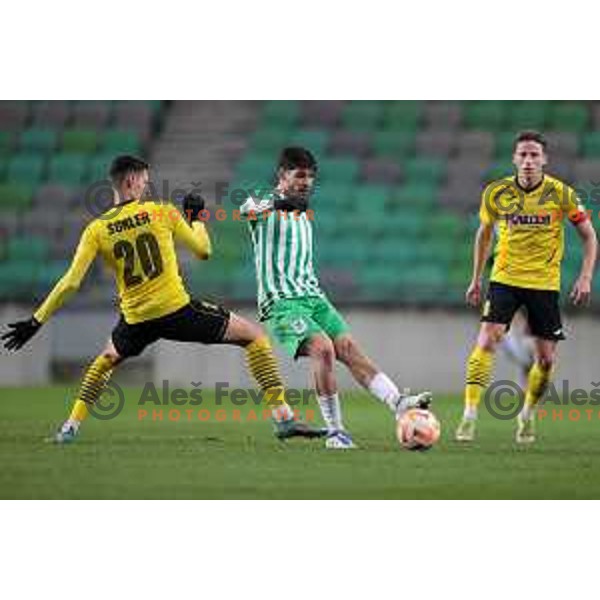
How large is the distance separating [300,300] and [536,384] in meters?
1.59

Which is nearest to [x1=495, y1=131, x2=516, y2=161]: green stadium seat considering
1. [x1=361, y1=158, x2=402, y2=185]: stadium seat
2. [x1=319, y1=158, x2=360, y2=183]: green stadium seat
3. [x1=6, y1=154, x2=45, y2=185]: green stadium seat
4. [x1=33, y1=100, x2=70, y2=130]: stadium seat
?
[x1=361, y1=158, x2=402, y2=185]: stadium seat

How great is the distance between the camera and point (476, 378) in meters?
8.88

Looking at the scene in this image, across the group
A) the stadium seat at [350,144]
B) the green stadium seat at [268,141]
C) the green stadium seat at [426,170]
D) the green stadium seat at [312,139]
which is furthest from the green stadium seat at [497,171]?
the green stadium seat at [268,141]

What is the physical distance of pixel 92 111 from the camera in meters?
18.0

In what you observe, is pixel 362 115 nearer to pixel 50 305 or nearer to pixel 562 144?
pixel 562 144

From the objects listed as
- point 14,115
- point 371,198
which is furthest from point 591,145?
point 14,115

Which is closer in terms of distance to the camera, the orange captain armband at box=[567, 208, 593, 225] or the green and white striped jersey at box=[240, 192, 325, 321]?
the green and white striped jersey at box=[240, 192, 325, 321]

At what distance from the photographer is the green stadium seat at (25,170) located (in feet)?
56.1

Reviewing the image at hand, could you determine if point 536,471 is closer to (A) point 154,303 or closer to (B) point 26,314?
(A) point 154,303

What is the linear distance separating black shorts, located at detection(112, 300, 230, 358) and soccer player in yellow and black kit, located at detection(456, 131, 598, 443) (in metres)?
1.51

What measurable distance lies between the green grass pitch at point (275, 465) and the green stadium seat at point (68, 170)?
6.95m

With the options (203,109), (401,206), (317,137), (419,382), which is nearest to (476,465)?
(419,382)

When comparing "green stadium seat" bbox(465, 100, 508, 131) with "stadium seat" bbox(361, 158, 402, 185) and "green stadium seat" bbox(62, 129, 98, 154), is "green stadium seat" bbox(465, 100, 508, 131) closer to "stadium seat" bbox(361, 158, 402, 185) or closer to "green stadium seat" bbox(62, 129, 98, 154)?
"stadium seat" bbox(361, 158, 402, 185)

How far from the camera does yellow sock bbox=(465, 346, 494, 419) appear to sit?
29.0 feet
